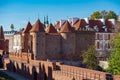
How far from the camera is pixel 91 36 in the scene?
212 ft

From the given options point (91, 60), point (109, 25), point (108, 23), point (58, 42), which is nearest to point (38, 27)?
point (58, 42)

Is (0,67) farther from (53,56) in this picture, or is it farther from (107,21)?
(107,21)

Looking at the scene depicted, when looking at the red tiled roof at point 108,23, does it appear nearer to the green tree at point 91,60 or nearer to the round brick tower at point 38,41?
the round brick tower at point 38,41

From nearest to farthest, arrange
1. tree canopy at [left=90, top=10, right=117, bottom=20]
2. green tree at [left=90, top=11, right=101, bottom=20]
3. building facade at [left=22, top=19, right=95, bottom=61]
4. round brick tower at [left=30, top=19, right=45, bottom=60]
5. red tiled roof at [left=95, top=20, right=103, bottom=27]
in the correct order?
round brick tower at [left=30, top=19, right=45, bottom=60] < building facade at [left=22, top=19, right=95, bottom=61] < red tiled roof at [left=95, top=20, right=103, bottom=27] < green tree at [left=90, top=11, right=101, bottom=20] < tree canopy at [left=90, top=10, right=117, bottom=20]

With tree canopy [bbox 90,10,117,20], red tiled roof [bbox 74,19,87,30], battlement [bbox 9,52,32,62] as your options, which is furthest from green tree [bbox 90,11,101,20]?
battlement [bbox 9,52,32,62]

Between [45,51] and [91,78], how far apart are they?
1150 inches

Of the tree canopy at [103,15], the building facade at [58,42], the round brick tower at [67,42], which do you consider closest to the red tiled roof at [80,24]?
the building facade at [58,42]

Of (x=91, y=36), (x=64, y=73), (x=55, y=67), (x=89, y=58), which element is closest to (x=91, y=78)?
(x=64, y=73)

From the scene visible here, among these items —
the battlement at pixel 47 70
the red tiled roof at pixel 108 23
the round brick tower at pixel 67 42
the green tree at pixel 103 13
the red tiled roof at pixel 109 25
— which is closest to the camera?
the battlement at pixel 47 70

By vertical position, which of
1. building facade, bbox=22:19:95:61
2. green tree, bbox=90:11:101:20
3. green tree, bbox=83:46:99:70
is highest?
green tree, bbox=90:11:101:20

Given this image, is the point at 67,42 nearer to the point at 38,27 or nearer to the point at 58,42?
the point at 58,42

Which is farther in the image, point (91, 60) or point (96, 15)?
point (96, 15)

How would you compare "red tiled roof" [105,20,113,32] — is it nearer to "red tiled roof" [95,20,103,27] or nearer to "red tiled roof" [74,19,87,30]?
"red tiled roof" [95,20,103,27]

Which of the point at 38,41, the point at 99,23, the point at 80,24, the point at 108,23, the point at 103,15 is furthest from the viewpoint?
the point at 103,15
